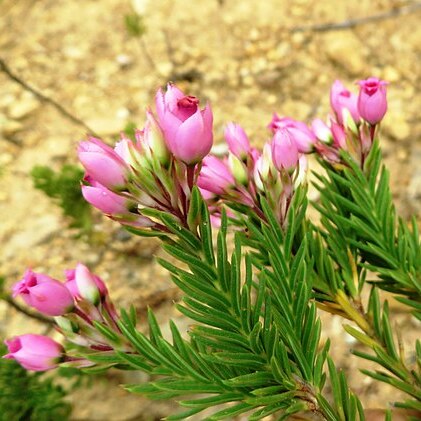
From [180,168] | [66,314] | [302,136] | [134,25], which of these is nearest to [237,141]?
[302,136]

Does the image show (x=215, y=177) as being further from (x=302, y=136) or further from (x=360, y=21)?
(x=360, y=21)

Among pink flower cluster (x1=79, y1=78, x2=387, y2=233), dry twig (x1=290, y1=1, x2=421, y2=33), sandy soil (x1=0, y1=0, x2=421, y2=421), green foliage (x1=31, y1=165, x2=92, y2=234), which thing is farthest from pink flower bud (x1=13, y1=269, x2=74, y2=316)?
dry twig (x1=290, y1=1, x2=421, y2=33)

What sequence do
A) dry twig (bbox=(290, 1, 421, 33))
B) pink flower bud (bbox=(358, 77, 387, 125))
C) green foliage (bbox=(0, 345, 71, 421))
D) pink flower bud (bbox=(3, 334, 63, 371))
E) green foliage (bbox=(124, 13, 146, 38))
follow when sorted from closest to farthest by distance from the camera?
pink flower bud (bbox=(3, 334, 63, 371)), pink flower bud (bbox=(358, 77, 387, 125)), green foliage (bbox=(0, 345, 71, 421)), green foliage (bbox=(124, 13, 146, 38)), dry twig (bbox=(290, 1, 421, 33))

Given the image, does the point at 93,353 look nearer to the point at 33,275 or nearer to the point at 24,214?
the point at 33,275

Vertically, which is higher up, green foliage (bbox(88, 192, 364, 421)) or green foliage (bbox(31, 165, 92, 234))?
green foliage (bbox(88, 192, 364, 421))

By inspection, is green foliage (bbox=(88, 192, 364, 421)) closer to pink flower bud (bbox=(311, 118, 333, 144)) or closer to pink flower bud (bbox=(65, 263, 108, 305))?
pink flower bud (bbox=(65, 263, 108, 305))

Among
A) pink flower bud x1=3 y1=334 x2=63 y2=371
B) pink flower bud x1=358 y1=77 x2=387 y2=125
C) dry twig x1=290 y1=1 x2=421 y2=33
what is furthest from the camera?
dry twig x1=290 y1=1 x2=421 y2=33

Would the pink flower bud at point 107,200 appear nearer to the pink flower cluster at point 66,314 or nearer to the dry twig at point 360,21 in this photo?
the pink flower cluster at point 66,314
